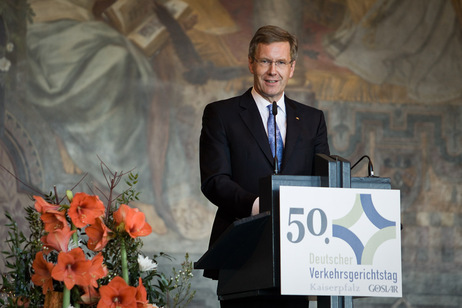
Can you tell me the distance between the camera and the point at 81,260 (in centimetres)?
261

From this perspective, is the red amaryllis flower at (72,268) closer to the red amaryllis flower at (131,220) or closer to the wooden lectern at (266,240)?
the red amaryllis flower at (131,220)

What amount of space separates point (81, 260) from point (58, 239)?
128 millimetres

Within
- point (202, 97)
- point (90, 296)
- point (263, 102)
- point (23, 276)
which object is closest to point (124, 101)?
point (202, 97)

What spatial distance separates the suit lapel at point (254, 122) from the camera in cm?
367

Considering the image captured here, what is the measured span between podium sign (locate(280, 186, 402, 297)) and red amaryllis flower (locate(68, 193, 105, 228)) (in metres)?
0.64

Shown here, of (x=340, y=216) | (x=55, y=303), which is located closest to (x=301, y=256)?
(x=340, y=216)

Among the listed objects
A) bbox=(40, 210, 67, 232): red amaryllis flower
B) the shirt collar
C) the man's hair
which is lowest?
bbox=(40, 210, 67, 232): red amaryllis flower

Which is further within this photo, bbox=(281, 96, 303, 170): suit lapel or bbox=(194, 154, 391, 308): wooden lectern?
bbox=(281, 96, 303, 170): suit lapel

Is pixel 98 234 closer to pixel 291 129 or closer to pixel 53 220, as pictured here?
pixel 53 220

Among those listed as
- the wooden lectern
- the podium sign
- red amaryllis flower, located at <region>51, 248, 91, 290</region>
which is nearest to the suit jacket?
the wooden lectern

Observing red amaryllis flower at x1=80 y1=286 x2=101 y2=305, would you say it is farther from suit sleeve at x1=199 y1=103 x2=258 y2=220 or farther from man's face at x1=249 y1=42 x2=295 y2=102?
man's face at x1=249 y1=42 x2=295 y2=102

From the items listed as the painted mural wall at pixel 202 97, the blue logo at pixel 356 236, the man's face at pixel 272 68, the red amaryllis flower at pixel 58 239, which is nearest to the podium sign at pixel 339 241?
the blue logo at pixel 356 236

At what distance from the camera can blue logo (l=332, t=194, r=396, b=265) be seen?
2.80 metres

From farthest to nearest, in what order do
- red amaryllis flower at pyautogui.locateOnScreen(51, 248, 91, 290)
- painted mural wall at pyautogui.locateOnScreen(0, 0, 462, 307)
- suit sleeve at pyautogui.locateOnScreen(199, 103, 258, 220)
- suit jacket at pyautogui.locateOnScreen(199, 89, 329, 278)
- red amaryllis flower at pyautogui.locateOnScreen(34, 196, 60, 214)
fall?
painted mural wall at pyautogui.locateOnScreen(0, 0, 462, 307)
suit jacket at pyautogui.locateOnScreen(199, 89, 329, 278)
suit sleeve at pyautogui.locateOnScreen(199, 103, 258, 220)
red amaryllis flower at pyautogui.locateOnScreen(34, 196, 60, 214)
red amaryllis flower at pyautogui.locateOnScreen(51, 248, 91, 290)
